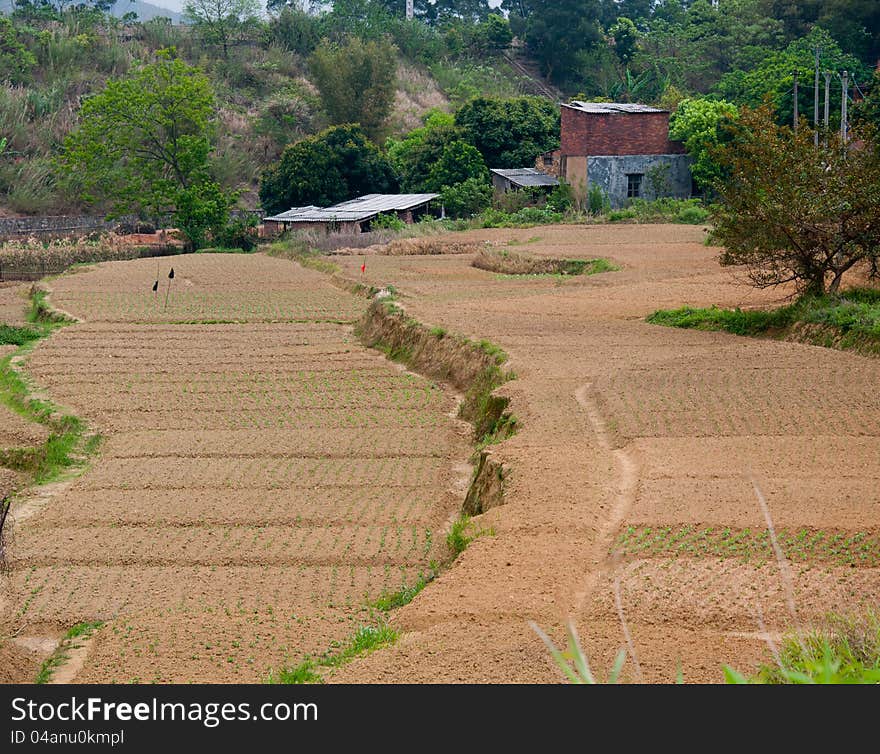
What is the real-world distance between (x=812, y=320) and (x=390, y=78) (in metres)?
54.9

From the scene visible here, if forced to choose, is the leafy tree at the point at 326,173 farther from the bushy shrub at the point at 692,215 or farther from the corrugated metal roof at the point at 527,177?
the bushy shrub at the point at 692,215

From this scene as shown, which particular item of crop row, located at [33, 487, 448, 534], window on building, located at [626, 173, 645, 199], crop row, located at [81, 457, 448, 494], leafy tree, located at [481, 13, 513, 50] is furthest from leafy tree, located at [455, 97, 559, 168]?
crop row, located at [33, 487, 448, 534]

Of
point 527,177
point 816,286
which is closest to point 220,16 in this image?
point 527,177

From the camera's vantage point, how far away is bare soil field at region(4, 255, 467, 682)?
10.8 m

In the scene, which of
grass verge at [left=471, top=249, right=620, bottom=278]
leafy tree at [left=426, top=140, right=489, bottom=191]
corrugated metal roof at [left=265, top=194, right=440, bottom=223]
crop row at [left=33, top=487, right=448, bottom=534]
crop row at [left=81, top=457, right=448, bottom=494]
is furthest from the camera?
leafy tree at [left=426, top=140, right=489, bottom=191]

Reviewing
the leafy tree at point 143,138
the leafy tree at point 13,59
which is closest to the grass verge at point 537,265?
the leafy tree at point 143,138

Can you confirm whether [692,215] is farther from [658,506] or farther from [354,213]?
[658,506]

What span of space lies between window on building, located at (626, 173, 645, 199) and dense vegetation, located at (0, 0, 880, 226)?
8.99 feet

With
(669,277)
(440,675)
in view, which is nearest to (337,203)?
(669,277)

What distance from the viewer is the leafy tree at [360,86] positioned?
72.4 metres

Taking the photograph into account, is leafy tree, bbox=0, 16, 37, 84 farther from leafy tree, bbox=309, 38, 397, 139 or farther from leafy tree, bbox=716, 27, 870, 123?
leafy tree, bbox=716, 27, 870, 123

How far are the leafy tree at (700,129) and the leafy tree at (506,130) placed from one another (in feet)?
25.3

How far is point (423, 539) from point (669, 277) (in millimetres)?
20987

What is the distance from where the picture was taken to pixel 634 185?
55625 mm
